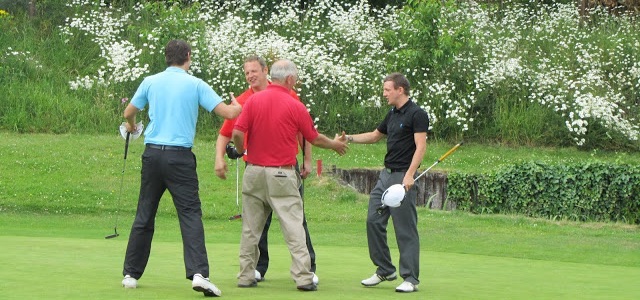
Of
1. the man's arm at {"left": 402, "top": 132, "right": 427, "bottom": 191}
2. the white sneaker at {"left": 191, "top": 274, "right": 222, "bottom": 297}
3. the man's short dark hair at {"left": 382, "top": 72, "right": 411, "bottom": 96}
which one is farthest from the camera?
the man's short dark hair at {"left": 382, "top": 72, "right": 411, "bottom": 96}

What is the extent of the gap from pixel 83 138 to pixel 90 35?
5865 mm

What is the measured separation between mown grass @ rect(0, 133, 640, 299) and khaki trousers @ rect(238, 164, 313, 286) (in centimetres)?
24

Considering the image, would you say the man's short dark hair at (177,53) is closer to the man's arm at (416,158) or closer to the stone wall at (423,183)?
the man's arm at (416,158)

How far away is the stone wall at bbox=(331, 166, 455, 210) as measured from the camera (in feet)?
67.7

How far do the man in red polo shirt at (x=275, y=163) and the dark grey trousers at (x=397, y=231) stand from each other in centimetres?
78

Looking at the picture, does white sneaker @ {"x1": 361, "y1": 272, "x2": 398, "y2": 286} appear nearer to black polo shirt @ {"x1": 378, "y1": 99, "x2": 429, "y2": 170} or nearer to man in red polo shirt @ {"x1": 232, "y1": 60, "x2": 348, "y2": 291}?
man in red polo shirt @ {"x1": 232, "y1": 60, "x2": 348, "y2": 291}

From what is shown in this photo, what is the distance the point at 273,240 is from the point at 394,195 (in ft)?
18.3

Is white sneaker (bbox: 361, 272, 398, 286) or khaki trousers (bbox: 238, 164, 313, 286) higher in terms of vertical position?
khaki trousers (bbox: 238, 164, 313, 286)

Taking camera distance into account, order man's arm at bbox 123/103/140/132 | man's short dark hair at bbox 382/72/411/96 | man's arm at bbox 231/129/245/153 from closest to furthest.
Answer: man's arm at bbox 123/103/140/132, man's arm at bbox 231/129/245/153, man's short dark hair at bbox 382/72/411/96

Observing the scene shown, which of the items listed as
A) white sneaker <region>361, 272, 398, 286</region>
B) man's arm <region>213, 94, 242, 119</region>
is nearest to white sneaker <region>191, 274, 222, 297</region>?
man's arm <region>213, 94, 242, 119</region>

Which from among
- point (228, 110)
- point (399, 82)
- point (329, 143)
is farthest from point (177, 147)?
point (399, 82)

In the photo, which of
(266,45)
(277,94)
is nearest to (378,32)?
(266,45)

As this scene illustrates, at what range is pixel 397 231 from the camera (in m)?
9.95

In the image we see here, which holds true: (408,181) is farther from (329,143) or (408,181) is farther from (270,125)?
(270,125)
